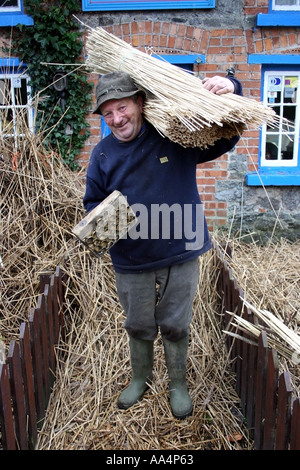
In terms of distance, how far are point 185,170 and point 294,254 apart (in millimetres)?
2876

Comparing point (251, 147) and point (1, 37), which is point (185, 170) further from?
point (1, 37)

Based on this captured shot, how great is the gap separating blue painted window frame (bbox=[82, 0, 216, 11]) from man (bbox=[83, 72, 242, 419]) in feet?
9.51

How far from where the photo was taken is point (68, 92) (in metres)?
5.02

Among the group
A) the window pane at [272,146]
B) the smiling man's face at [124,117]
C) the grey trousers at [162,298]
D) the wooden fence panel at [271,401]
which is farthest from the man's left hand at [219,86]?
the window pane at [272,146]

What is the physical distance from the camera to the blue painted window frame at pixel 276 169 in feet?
16.3

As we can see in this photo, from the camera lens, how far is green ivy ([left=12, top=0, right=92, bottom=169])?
15.8ft

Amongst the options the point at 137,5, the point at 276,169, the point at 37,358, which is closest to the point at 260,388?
the point at 37,358

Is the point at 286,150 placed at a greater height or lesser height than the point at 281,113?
lesser

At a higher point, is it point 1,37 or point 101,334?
point 1,37

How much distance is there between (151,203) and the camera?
233 centimetres

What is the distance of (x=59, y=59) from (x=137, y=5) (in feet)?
3.39

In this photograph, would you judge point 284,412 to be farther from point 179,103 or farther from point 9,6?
point 9,6

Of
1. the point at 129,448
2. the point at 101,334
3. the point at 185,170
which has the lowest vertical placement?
the point at 129,448

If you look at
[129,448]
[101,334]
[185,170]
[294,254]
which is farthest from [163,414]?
[294,254]
